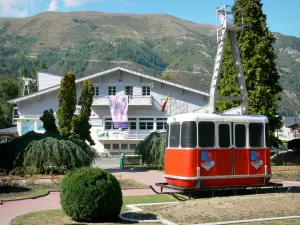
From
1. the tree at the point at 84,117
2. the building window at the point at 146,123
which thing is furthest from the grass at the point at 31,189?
the building window at the point at 146,123

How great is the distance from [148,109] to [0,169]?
27.8 m

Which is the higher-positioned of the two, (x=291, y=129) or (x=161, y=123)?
(x=291, y=129)

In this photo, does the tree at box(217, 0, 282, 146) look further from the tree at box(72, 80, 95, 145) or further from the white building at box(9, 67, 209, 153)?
the white building at box(9, 67, 209, 153)

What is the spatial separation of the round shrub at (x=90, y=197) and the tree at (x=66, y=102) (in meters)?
16.6

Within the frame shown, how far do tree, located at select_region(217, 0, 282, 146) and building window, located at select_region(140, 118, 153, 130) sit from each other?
53.8ft

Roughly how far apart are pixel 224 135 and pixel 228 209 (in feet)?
12.5

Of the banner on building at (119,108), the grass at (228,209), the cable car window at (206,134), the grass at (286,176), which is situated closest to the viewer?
the grass at (228,209)

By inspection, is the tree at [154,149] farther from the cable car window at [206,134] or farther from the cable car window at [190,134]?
the cable car window at [190,134]

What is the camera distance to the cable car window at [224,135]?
618 inches

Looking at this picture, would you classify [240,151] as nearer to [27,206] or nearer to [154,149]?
[27,206]

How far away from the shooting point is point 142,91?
49.4 meters

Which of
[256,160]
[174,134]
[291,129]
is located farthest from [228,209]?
[291,129]

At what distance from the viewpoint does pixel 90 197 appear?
10734 mm

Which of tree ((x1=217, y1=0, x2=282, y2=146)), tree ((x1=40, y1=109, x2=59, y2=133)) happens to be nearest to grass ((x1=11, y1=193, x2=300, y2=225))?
tree ((x1=40, y1=109, x2=59, y2=133))
